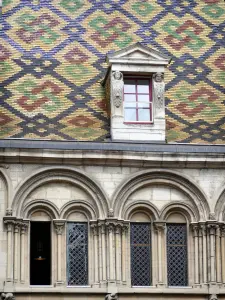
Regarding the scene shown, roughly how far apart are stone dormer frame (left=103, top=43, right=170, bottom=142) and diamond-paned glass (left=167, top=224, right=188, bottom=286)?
2051 mm

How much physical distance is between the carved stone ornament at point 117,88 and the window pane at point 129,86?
370 mm

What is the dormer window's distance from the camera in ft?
105

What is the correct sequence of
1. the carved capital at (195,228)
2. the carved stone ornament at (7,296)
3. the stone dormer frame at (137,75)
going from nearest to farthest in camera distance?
the carved stone ornament at (7,296), the carved capital at (195,228), the stone dormer frame at (137,75)

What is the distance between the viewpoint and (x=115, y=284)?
30094 millimetres

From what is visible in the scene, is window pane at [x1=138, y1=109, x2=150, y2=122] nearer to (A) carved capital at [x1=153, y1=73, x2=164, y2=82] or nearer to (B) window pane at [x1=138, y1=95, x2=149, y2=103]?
(B) window pane at [x1=138, y1=95, x2=149, y2=103]

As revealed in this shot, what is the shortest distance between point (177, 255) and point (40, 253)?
2.97 metres

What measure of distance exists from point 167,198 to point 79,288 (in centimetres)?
282

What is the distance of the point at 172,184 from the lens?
3098 cm

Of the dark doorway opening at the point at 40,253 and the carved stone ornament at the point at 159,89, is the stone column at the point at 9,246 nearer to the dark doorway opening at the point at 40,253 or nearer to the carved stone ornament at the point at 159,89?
the dark doorway opening at the point at 40,253

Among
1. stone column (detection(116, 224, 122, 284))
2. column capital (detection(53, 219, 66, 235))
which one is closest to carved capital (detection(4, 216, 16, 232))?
column capital (detection(53, 219, 66, 235))

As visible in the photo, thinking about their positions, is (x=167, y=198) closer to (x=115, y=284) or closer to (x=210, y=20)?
(x=115, y=284)

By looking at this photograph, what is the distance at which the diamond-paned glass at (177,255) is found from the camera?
30766 mm

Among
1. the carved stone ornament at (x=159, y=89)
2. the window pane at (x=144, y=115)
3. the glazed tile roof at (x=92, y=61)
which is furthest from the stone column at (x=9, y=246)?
the carved stone ornament at (x=159, y=89)

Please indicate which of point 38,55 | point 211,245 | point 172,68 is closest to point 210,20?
point 172,68
